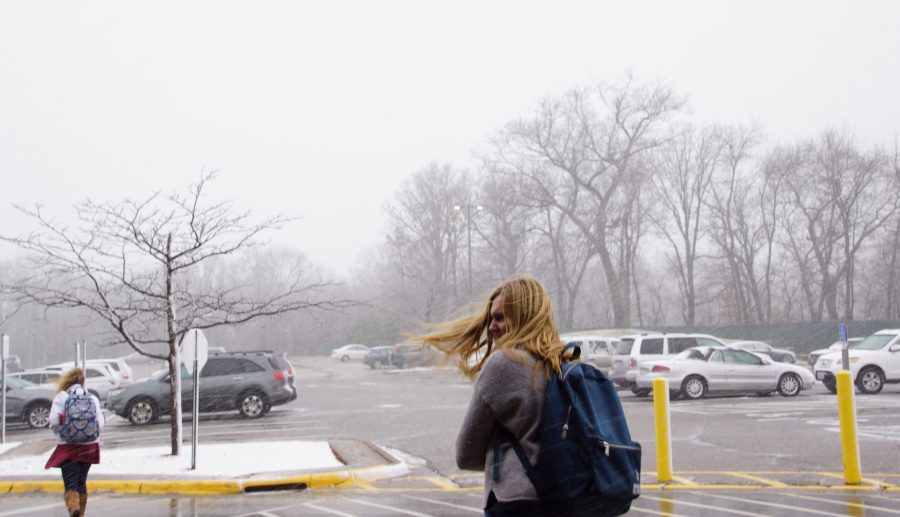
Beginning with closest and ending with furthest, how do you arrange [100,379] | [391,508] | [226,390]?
1. [391,508]
2. [226,390]
3. [100,379]

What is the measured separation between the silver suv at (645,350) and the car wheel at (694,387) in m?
1.21

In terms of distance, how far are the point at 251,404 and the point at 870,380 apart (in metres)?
15.6

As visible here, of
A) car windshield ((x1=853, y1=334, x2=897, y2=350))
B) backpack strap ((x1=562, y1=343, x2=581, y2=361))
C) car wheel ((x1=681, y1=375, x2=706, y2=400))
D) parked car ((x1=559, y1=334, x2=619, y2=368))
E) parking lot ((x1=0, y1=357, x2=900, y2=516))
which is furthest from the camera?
parked car ((x1=559, y1=334, x2=619, y2=368))

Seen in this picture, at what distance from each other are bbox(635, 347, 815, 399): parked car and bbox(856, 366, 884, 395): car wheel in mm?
1205

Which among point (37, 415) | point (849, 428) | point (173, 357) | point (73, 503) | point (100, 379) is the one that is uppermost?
point (173, 357)

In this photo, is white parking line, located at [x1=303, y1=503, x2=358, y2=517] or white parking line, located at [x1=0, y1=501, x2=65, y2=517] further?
white parking line, located at [x1=0, y1=501, x2=65, y2=517]

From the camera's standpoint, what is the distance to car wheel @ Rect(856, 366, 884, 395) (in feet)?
70.6

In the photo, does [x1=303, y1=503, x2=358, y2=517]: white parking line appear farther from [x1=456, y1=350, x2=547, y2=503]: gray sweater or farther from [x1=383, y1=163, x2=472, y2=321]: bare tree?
[x1=383, y1=163, x2=472, y2=321]: bare tree

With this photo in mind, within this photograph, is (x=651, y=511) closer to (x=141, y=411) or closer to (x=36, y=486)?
(x=36, y=486)

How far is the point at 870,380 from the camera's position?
21.6 m

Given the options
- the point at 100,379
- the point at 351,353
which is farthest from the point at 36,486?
the point at 351,353

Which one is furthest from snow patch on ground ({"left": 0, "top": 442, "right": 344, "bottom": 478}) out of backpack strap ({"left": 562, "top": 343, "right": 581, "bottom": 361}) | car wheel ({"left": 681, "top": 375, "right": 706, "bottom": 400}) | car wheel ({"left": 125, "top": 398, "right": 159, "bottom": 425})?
car wheel ({"left": 681, "top": 375, "right": 706, "bottom": 400})

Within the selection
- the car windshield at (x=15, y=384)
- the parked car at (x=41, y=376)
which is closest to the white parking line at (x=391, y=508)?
the car windshield at (x=15, y=384)

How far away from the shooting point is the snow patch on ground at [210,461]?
37.1ft
